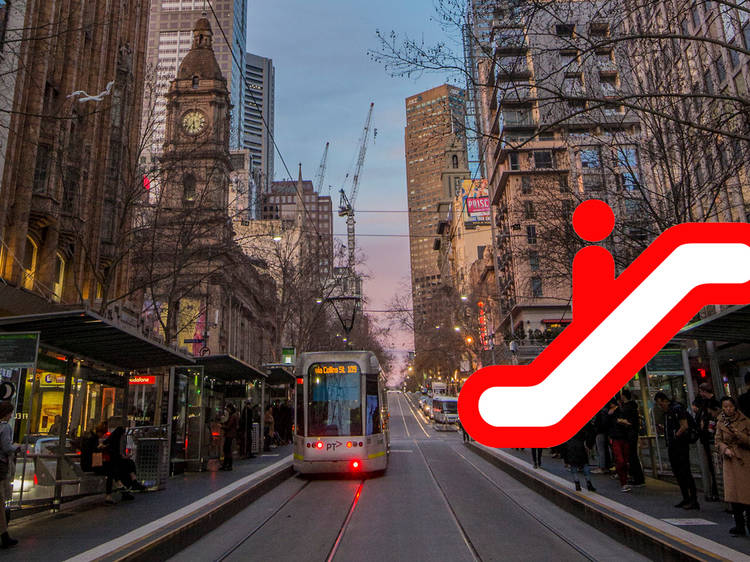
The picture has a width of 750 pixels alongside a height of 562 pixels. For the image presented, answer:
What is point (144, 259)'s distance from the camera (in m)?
22.5

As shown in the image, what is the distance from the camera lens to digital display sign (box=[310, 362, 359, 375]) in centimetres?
1670

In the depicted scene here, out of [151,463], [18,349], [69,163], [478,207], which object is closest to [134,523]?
[18,349]

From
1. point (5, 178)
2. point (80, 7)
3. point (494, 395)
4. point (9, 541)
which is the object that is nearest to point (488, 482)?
point (9, 541)

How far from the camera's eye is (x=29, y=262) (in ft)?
72.5

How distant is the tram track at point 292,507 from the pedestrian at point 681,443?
5.40 m

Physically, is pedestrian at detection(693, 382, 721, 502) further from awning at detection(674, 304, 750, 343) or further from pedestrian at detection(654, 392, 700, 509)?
awning at detection(674, 304, 750, 343)

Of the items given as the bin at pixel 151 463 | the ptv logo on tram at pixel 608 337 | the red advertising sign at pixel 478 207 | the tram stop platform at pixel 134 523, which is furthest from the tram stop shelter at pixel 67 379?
the red advertising sign at pixel 478 207

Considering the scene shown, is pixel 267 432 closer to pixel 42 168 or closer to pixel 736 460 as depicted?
pixel 42 168

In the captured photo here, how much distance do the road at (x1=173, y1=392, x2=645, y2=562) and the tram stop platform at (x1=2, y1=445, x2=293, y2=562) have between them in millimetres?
321

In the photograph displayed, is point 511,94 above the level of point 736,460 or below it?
above

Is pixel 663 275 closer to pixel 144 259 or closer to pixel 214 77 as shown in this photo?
pixel 144 259

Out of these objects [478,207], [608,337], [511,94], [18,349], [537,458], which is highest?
[478,207]

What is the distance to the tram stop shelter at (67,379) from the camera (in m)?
9.33

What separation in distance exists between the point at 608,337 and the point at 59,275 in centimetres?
2647
